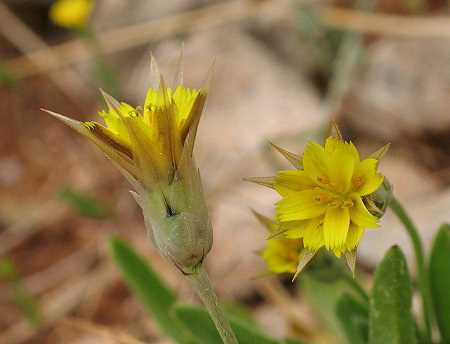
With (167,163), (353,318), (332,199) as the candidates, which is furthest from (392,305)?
(167,163)

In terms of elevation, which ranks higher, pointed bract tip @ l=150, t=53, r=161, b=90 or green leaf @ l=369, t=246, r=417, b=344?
pointed bract tip @ l=150, t=53, r=161, b=90

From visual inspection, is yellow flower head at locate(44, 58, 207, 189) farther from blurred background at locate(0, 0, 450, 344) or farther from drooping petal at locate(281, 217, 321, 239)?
blurred background at locate(0, 0, 450, 344)

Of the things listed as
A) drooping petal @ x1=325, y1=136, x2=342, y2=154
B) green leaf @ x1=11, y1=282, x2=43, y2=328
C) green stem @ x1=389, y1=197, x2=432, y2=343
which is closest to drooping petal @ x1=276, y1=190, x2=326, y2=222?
drooping petal @ x1=325, y1=136, x2=342, y2=154

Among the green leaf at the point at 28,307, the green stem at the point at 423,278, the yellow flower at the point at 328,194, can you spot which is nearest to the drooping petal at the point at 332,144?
the yellow flower at the point at 328,194

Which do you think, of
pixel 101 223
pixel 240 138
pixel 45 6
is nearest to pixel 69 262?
pixel 101 223

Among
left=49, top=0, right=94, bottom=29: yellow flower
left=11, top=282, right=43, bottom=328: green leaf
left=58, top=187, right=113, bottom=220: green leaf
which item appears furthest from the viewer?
left=49, top=0, right=94, bottom=29: yellow flower

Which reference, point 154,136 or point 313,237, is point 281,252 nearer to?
point 313,237
